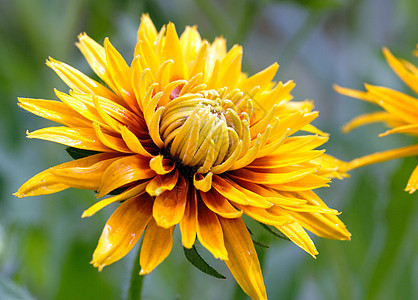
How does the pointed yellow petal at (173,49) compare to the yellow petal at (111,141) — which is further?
the pointed yellow petal at (173,49)

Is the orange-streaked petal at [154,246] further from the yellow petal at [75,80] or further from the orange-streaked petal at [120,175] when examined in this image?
the yellow petal at [75,80]

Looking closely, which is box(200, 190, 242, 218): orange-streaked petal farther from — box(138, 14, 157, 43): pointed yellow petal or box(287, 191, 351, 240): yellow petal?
box(138, 14, 157, 43): pointed yellow petal

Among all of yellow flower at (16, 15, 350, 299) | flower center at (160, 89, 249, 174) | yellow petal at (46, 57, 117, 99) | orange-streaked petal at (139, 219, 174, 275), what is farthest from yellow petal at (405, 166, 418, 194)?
yellow petal at (46, 57, 117, 99)

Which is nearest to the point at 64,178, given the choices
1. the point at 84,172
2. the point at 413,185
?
the point at 84,172

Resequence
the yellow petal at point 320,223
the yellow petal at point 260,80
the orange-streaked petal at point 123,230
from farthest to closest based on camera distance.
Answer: the yellow petal at point 260,80 < the yellow petal at point 320,223 < the orange-streaked petal at point 123,230

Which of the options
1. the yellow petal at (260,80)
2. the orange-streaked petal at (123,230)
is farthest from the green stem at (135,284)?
the yellow petal at (260,80)

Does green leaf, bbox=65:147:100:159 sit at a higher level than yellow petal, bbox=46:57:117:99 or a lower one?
lower

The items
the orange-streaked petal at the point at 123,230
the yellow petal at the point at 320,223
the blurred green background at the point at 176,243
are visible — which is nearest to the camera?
the orange-streaked petal at the point at 123,230
